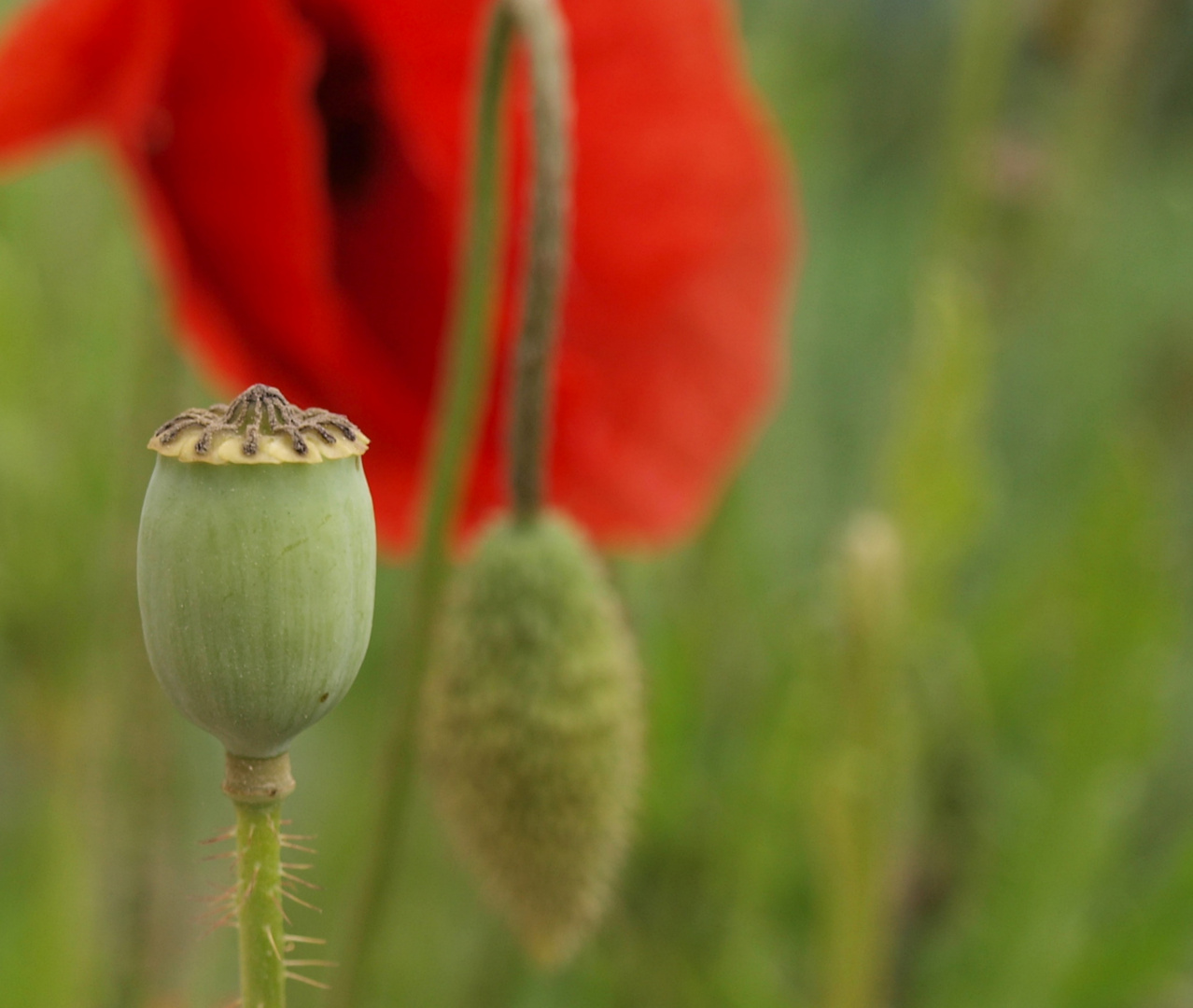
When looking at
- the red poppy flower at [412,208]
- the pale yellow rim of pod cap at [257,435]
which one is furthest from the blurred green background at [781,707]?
the pale yellow rim of pod cap at [257,435]

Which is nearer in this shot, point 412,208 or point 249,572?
point 249,572

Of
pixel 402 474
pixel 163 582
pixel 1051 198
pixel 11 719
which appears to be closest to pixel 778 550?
pixel 1051 198

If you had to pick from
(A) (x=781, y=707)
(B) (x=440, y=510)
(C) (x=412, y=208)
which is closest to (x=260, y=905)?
(B) (x=440, y=510)

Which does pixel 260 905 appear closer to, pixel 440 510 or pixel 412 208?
pixel 440 510

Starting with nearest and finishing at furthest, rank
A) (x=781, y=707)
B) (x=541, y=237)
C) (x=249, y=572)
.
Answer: (x=249, y=572)
(x=541, y=237)
(x=781, y=707)

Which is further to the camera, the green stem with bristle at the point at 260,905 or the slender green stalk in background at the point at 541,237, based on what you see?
the slender green stalk in background at the point at 541,237

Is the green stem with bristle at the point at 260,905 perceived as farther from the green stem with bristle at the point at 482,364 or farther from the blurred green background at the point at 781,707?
the blurred green background at the point at 781,707
